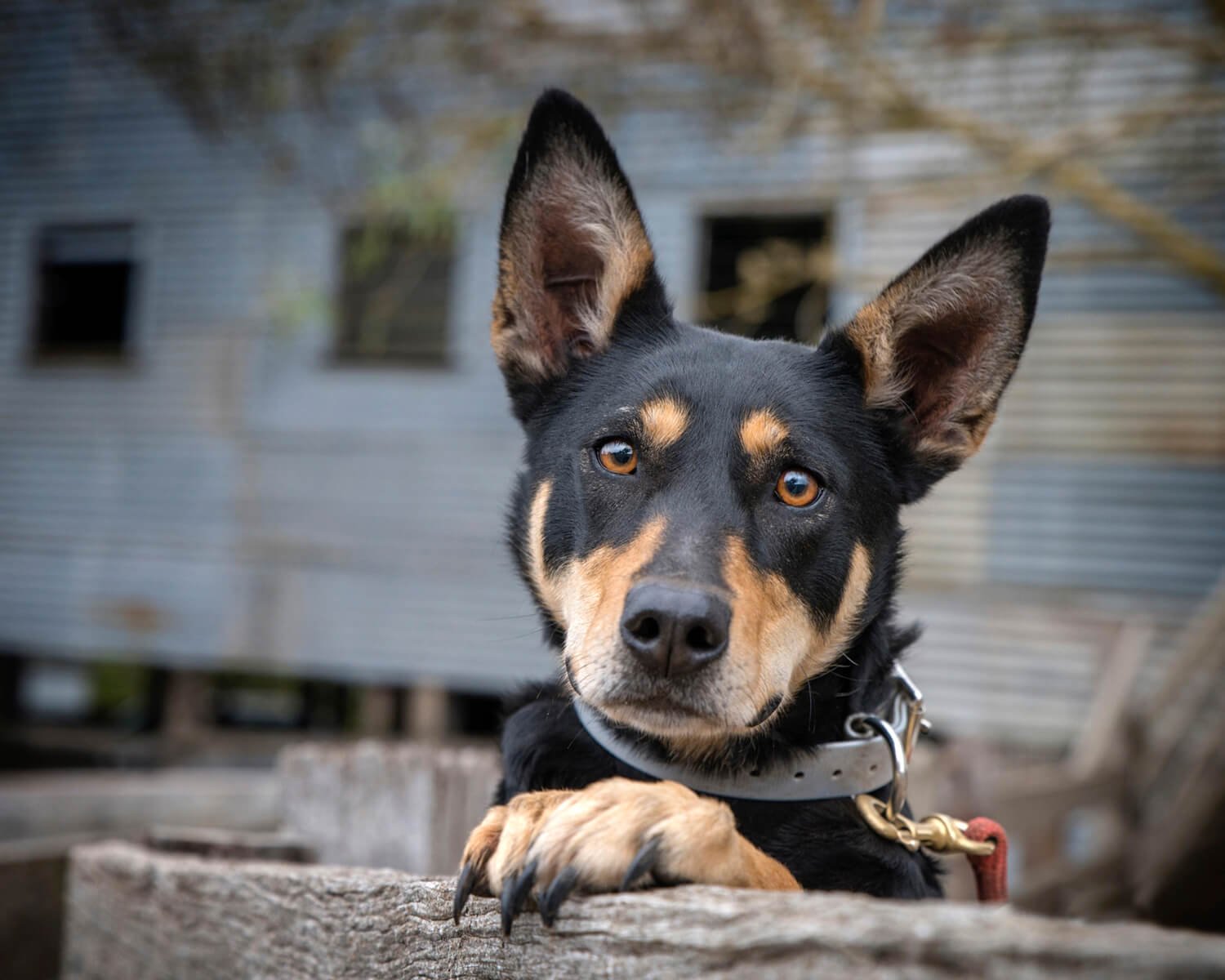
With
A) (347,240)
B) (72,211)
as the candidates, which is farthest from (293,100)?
(72,211)

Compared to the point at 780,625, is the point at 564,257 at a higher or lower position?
higher

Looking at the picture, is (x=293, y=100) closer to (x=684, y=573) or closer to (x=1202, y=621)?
(x=1202, y=621)

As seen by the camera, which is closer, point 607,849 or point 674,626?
point 607,849

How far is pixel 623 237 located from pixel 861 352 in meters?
0.55

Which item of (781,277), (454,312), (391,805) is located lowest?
(391,805)

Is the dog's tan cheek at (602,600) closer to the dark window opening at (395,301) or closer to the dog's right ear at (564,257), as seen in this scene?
the dog's right ear at (564,257)

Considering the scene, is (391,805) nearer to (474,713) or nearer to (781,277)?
(781,277)

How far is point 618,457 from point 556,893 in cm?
100

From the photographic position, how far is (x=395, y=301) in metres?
11.8

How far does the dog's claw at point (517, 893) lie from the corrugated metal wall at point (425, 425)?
631cm

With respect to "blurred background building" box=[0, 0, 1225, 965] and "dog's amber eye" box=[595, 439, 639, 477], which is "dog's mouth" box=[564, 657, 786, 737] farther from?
"blurred background building" box=[0, 0, 1225, 965]

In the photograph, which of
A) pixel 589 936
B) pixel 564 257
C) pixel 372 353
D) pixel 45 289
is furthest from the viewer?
pixel 45 289

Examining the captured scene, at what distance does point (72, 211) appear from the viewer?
13078 mm

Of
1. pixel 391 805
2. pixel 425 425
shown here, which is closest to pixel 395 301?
pixel 425 425
